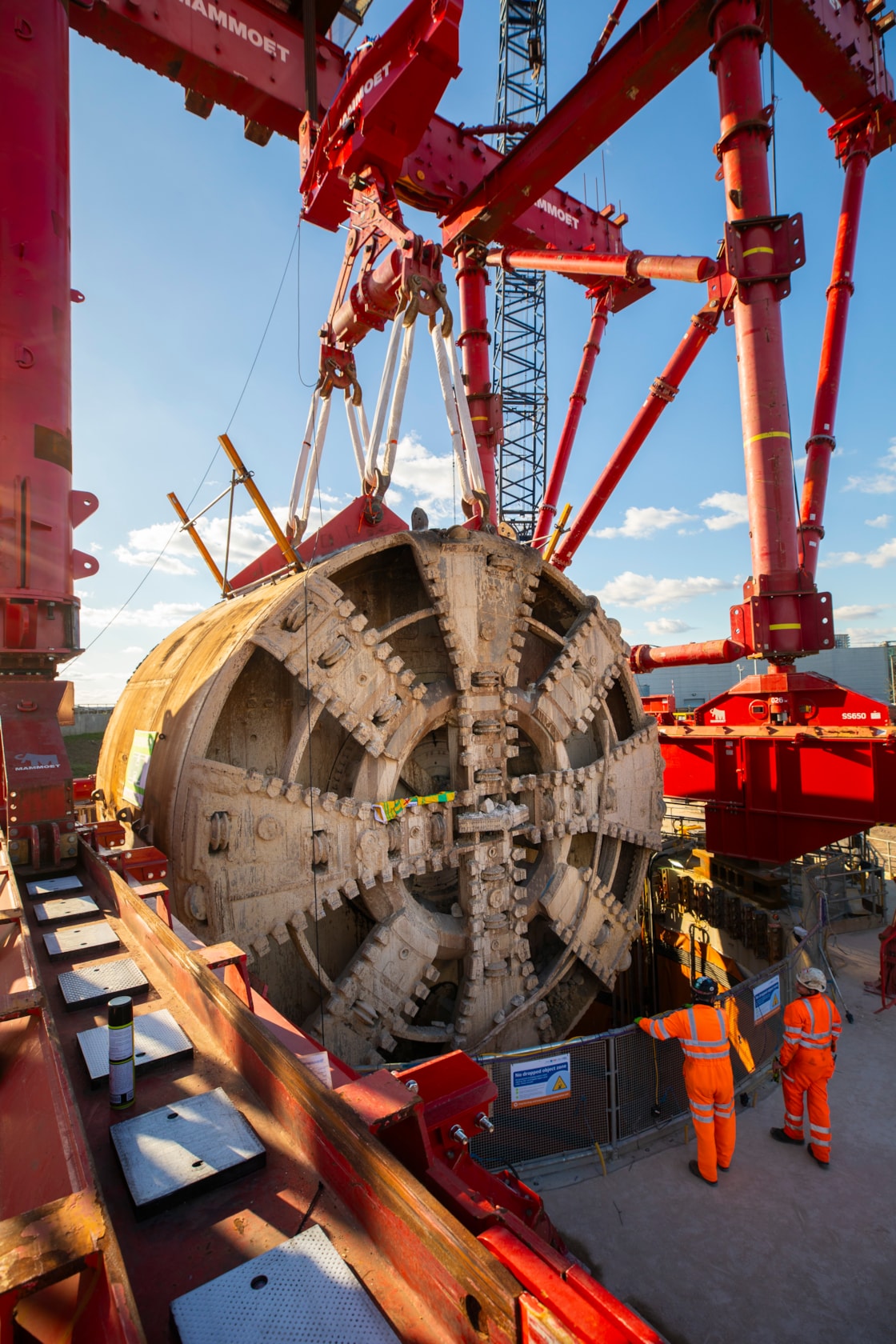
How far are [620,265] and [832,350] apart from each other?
5206 mm

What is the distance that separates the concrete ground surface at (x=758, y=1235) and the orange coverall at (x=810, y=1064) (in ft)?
0.91

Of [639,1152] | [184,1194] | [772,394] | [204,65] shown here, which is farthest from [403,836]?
[204,65]

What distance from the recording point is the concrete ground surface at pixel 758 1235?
4.78m

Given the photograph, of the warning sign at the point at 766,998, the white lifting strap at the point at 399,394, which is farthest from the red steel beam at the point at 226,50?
the warning sign at the point at 766,998

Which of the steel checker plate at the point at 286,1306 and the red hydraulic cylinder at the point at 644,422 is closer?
the steel checker plate at the point at 286,1306

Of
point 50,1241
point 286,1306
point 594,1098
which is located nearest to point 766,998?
Answer: point 594,1098

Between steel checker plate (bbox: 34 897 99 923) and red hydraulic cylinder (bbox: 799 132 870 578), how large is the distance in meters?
12.4

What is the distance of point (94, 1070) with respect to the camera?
111 inches

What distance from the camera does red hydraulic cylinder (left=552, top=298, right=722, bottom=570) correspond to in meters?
14.3

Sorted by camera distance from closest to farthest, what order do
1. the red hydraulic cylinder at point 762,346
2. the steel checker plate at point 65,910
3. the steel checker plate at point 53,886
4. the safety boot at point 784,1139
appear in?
the steel checker plate at point 65,910
the steel checker plate at point 53,886
the safety boot at point 784,1139
the red hydraulic cylinder at point 762,346

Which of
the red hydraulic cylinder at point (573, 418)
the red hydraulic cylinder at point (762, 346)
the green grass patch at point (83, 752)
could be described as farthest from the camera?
the green grass patch at point (83, 752)

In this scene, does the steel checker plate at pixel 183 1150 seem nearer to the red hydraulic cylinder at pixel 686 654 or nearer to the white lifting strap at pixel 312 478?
the white lifting strap at pixel 312 478

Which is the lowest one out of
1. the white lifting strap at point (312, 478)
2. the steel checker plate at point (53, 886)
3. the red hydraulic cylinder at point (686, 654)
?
the steel checker plate at point (53, 886)

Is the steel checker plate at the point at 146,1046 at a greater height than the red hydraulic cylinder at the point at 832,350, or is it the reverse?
the red hydraulic cylinder at the point at 832,350
